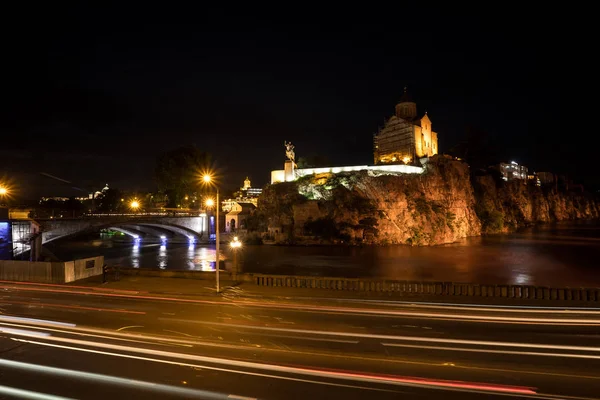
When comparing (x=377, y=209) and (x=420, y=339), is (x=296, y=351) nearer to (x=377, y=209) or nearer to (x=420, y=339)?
(x=420, y=339)

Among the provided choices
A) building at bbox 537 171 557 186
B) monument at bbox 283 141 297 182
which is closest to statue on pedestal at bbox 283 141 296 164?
monument at bbox 283 141 297 182

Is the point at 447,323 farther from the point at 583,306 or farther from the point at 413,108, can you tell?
the point at 413,108

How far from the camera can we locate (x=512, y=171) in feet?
402

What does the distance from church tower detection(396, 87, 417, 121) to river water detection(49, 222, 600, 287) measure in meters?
38.7

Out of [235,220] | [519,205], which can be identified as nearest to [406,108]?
[519,205]

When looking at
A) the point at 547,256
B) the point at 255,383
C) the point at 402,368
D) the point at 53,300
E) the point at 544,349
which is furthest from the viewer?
the point at 547,256

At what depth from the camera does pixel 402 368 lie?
9.44 meters

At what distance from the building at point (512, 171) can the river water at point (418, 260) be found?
2085 inches

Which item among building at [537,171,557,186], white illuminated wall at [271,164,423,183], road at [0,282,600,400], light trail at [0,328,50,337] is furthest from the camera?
building at [537,171,557,186]

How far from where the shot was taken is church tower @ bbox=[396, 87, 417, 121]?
8888cm

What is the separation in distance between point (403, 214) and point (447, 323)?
2011 inches

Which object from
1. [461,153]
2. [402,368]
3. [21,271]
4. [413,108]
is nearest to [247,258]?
[21,271]

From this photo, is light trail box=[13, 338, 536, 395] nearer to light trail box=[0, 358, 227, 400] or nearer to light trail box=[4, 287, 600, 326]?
light trail box=[0, 358, 227, 400]

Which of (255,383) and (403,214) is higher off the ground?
(403,214)
